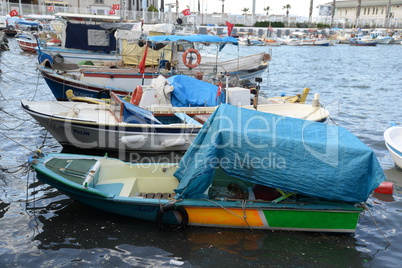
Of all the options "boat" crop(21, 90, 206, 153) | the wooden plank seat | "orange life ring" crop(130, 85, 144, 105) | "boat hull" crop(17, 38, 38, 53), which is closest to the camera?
the wooden plank seat

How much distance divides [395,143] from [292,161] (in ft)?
23.5

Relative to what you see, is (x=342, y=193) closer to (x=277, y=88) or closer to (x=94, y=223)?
(x=94, y=223)

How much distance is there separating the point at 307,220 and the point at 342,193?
98cm

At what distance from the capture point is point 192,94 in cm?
1598

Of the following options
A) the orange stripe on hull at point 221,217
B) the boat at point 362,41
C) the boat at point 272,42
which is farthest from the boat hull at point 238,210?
the boat at point 362,41

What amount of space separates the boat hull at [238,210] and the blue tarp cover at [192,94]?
7.25 m

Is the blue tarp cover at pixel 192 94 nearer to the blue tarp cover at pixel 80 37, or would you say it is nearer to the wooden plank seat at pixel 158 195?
the wooden plank seat at pixel 158 195

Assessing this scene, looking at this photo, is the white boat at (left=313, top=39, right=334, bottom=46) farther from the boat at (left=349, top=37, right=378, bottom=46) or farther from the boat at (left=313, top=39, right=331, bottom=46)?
the boat at (left=349, top=37, right=378, bottom=46)

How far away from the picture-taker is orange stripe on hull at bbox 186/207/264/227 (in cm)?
892

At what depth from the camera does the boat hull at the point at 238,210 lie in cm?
877

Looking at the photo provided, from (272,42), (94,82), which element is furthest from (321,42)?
(94,82)

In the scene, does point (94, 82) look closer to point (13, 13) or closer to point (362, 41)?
point (13, 13)

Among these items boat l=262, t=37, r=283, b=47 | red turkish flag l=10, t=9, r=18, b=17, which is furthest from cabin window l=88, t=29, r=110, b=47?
boat l=262, t=37, r=283, b=47

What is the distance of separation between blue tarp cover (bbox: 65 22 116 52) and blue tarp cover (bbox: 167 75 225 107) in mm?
11534
